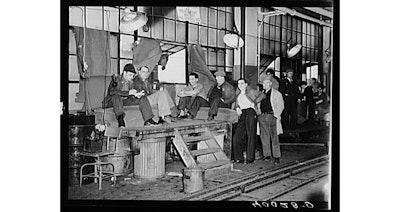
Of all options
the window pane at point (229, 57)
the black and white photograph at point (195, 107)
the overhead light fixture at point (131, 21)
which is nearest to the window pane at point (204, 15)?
the black and white photograph at point (195, 107)

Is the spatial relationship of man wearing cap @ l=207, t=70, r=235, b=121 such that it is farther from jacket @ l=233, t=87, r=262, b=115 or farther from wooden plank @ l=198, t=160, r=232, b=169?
wooden plank @ l=198, t=160, r=232, b=169

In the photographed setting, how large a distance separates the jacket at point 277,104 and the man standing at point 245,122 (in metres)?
0.07

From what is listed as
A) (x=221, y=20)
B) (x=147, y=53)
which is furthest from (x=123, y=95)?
(x=221, y=20)

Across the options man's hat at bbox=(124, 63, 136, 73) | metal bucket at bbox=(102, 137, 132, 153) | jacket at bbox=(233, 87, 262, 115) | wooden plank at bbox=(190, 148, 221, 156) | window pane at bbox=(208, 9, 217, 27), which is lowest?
wooden plank at bbox=(190, 148, 221, 156)

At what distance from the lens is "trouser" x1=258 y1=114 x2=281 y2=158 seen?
2693mm

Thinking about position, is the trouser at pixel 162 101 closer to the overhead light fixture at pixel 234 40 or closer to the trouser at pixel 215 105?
the trouser at pixel 215 105

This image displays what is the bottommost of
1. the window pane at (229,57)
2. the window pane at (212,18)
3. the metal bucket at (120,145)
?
the metal bucket at (120,145)

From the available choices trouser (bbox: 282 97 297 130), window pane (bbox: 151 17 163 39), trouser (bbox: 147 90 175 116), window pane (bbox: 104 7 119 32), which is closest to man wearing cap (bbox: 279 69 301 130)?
trouser (bbox: 282 97 297 130)

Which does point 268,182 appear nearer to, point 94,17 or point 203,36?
point 203,36

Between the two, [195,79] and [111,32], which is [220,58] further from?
[111,32]

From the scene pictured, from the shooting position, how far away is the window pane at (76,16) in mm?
2656

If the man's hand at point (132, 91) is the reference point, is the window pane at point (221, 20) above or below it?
above

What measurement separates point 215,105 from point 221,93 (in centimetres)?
8
